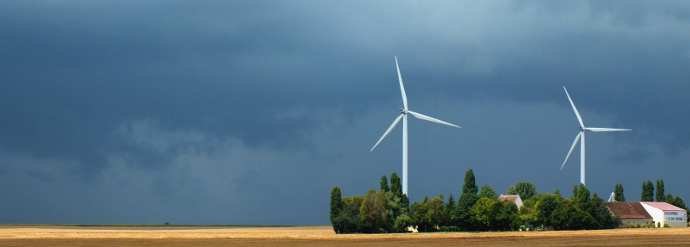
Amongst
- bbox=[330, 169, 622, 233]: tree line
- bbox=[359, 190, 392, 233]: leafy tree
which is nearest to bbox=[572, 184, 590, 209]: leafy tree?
→ bbox=[330, 169, 622, 233]: tree line

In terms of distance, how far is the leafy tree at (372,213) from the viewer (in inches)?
6319

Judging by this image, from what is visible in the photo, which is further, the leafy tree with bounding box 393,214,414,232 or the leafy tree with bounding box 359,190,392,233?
the leafy tree with bounding box 393,214,414,232

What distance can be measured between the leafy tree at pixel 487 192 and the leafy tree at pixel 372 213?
66.6ft

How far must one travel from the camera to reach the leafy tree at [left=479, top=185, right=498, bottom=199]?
576 ft

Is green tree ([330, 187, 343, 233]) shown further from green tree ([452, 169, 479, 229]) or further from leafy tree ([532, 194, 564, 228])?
leafy tree ([532, 194, 564, 228])

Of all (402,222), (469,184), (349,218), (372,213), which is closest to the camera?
(372,213)

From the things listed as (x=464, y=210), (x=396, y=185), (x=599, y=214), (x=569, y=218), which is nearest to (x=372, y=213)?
(x=396, y=185)

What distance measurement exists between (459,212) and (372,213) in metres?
16.8

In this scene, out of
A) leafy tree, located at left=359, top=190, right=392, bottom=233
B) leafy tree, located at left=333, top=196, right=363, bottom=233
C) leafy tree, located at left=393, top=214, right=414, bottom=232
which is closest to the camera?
leafy tree, located at left=359, top=190, right=392, bottom=233

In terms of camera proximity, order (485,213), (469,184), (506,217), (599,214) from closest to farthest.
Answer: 1. (485,213)
2. (506,217)
3. (469,184)
4. (599,214)

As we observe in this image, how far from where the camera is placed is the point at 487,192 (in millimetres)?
177875

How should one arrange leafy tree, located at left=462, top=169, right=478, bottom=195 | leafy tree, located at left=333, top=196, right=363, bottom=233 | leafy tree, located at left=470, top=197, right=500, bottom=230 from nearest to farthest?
leafy tree, located at left=333, top=196, right=363, bottom=233, leafy tree, located at left=470, top=197, right=500, bottom=230, leafy tree, located at left=462, top=169, right=478, bottom=195

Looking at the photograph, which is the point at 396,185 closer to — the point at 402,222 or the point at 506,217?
the point at 402,222

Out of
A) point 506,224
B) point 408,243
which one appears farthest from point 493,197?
point 408,243
